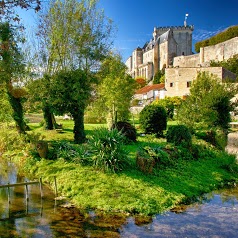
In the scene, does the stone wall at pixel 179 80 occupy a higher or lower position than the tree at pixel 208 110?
higher

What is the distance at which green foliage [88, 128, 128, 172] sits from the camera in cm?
1270

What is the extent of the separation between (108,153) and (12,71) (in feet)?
25.4

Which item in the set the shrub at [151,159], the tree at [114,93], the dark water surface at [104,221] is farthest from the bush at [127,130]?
the dark water surface at [104,221]

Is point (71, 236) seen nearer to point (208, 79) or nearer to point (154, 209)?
point (154, 209)

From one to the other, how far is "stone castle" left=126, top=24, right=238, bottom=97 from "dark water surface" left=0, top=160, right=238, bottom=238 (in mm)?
39303

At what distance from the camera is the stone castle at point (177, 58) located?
50312 mm

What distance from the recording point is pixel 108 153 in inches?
507

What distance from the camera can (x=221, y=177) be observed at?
573 inches

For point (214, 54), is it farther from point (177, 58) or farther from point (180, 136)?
point (180, 136)

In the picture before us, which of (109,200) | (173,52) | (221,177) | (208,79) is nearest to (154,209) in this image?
(109,200)

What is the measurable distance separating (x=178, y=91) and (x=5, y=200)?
4285 centimetres

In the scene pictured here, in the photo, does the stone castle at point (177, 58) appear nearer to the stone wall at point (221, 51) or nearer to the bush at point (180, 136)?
the stone wall at point (221, 51)

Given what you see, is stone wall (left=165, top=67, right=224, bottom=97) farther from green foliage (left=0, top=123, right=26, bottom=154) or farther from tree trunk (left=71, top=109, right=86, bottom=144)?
green foliage (left=0, top=123, right=26, bottom=154)

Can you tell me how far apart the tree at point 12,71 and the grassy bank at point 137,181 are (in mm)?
3703
